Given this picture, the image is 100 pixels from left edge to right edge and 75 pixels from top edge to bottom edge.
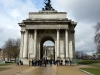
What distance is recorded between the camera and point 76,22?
4528 cm

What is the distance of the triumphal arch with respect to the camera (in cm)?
4162

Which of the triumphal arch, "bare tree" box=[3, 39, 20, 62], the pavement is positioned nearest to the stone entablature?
the triumphal arch

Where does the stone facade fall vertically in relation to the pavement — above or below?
above

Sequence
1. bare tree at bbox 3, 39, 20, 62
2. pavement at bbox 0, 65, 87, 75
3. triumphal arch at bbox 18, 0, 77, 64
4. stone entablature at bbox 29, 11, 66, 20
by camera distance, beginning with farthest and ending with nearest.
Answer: bare tree at bbox 3, 39, 20, 62, stone entablature at bbox 29, 11, 66, 20, triumphal arch at bbox 18, 0, 77, 64, pavement at bbox 0, 65, 87, 75

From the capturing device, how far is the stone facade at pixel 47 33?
41.6m

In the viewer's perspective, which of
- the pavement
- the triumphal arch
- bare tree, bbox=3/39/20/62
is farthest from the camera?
bare tree, bbox=3/39/20/62

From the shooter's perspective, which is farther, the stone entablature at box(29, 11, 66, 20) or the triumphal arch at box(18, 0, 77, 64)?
the stone entablature at box(29, 11, 66, 20)

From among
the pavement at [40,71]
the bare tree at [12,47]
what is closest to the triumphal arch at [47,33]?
the pavement at [40,71]

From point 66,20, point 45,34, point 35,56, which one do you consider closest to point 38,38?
point 45,34

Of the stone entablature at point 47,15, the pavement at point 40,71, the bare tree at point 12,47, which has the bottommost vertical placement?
the pavement at point 40,71

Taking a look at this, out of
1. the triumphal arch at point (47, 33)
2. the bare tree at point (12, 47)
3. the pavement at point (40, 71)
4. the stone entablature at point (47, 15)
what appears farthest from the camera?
the bare tree at point (12, 47)

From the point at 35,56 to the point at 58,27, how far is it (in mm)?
9938

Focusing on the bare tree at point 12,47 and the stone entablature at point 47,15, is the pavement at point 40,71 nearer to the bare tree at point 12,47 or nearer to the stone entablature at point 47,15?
the stone entablature at point 47,15

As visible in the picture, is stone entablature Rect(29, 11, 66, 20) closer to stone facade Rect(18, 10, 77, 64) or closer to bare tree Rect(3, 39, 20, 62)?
stone facade Rect(18, 10, 77, 64)
